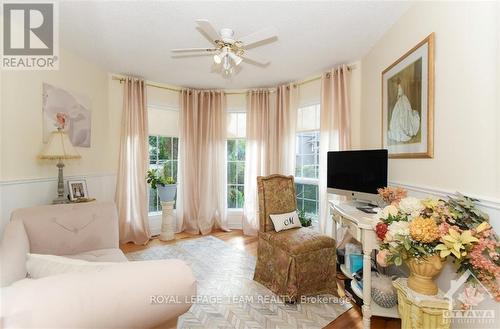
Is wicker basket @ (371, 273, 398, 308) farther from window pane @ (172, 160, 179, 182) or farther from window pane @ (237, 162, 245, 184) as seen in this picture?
window pane @ (172, 160, 179, 182)

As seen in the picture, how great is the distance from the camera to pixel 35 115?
2.50 metres

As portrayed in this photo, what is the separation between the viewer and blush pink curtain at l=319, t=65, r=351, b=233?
10.1ft

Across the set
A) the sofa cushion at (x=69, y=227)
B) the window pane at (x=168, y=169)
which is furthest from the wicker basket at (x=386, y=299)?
the window pane at (x=168, y=169)

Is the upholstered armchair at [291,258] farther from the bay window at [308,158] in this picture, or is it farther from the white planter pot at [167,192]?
the white planter pot at [167,192]

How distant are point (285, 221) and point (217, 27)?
2.17m

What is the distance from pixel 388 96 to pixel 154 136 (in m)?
3.61

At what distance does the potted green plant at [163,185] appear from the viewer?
373 cm

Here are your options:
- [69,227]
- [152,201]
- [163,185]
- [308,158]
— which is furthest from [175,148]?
[69,227]

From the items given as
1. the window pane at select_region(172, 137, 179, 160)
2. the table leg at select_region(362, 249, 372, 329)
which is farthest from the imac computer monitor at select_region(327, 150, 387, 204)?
the window pane at select_region(172, 137, 179, 160)

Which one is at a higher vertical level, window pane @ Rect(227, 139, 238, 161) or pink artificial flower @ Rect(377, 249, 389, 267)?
window pane @ Rect(227, 139, 238, 161)

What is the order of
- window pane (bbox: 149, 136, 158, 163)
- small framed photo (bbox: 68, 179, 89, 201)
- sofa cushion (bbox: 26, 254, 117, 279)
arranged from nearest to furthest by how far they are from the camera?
sofa cushion (bbox: 26, 254, 117, 279) < small framed photo (bbox: 68, 179, 89, 201) < window pane (bbox: 149, 136, 158, 163)

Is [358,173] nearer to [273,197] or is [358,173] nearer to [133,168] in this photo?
[273,197]

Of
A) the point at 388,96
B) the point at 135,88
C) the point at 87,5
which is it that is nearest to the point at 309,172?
the point at 388,96

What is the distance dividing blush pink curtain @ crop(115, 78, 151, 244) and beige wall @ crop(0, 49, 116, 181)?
0.32m
